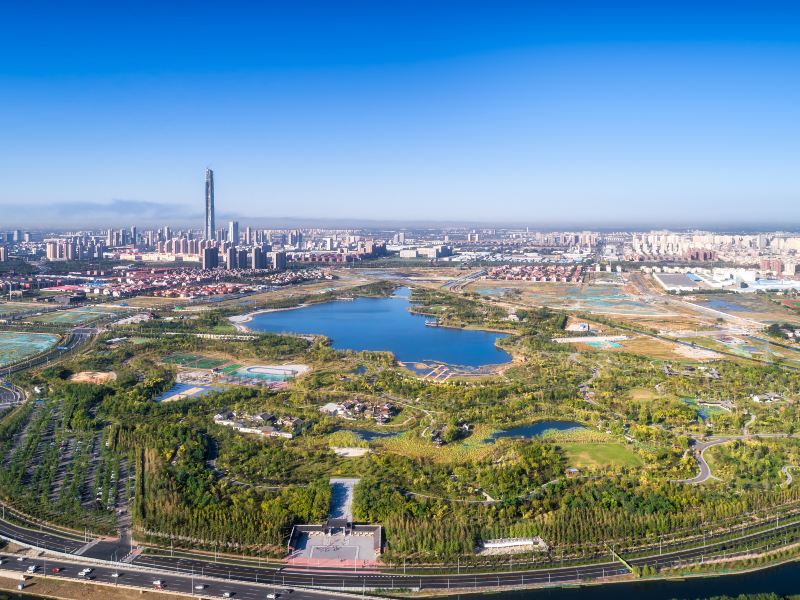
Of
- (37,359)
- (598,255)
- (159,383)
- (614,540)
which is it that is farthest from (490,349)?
(598,255)

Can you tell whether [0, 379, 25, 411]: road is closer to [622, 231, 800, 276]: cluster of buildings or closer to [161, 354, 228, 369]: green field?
[161, 354, 228, 369]: green field

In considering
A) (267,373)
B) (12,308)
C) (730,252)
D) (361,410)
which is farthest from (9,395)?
(730,252)

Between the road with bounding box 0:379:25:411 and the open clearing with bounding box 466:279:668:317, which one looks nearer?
the road with bounding box 0:379:25:411

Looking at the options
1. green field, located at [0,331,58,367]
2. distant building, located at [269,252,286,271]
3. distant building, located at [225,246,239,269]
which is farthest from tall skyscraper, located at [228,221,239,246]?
green field, located at [0,331,58,367]

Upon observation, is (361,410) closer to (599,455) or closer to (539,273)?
(599,455)

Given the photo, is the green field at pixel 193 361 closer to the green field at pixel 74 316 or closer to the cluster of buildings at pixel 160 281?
the green field at pixel 74 316

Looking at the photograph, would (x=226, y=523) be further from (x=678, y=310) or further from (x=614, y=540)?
(x=678, y=310)

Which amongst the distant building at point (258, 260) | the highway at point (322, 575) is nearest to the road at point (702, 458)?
the highway at point (322, 575)

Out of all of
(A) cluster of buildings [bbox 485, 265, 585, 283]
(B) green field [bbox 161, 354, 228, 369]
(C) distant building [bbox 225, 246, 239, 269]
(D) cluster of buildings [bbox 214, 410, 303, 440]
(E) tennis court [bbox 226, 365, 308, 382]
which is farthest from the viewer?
(C) distant building [bbox 225, 246, 239, 269]
